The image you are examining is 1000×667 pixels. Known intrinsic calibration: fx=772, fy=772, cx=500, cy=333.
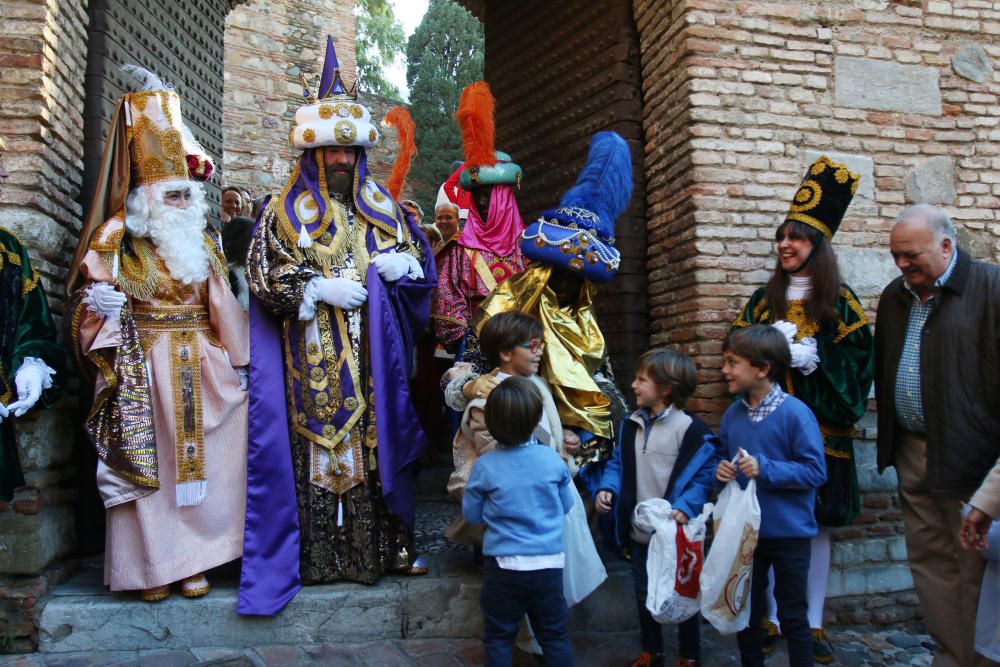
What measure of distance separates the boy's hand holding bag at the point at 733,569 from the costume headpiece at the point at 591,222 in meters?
1.22

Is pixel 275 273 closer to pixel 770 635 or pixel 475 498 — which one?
pixel 475 498

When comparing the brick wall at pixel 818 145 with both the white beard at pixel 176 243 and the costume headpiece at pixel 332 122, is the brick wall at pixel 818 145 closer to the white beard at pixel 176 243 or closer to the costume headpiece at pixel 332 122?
the costume headpiece at pixel 332 122

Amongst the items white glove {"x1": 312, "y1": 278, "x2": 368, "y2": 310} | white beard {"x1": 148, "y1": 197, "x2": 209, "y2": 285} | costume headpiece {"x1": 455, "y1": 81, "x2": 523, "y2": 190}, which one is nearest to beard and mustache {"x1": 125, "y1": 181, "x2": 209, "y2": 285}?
white beard {"x1": 148, "y1": 197, "x2": 209, "y2": 285}

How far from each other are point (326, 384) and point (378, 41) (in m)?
24.9

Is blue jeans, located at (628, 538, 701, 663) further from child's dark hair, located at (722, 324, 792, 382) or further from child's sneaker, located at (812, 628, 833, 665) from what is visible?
child's dark hair, located at (722, 324, 792, 382)

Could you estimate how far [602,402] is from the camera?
3.76 m

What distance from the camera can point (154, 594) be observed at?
3543 millimetres

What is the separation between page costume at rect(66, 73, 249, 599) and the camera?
3551 millimetres

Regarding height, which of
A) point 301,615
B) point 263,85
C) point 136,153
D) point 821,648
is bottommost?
point 821,648

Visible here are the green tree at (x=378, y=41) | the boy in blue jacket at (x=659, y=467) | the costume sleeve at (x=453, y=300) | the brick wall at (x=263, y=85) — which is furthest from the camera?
the green tree at (x=378, y=41)

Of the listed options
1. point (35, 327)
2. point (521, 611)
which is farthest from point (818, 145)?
point (35, 327)

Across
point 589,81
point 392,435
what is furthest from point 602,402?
point 589,81

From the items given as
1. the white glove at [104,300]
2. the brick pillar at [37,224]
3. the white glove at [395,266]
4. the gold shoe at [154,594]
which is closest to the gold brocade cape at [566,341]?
the white glove at [395,266]

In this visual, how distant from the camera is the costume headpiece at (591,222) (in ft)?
12.3
